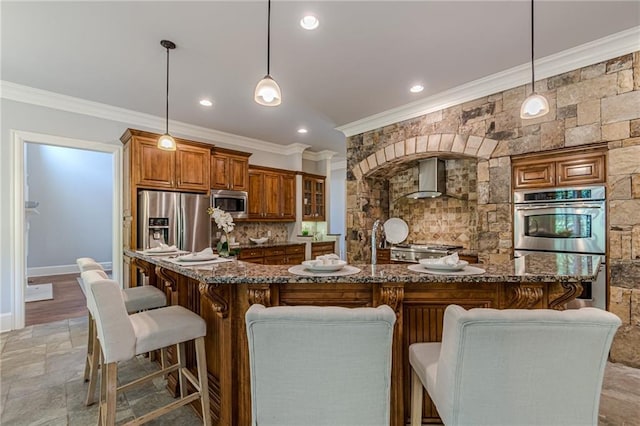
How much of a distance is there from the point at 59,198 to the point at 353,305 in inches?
332

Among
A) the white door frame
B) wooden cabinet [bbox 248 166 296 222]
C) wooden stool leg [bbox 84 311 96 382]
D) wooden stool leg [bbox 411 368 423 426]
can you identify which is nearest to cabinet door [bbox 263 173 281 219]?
wooden cabinet [bbox 248 166 296 222]

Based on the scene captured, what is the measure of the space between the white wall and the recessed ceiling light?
622cm

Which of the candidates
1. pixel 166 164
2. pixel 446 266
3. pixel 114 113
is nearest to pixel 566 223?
pixel 446 266

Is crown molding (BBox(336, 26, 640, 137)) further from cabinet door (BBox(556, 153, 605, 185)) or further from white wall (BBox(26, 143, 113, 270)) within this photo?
white wall (BBox(26, 143, 113, 270))

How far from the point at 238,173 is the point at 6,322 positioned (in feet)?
10.9

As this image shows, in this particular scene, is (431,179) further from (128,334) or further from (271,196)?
(128,334)

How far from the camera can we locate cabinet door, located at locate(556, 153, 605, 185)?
272 centimetres

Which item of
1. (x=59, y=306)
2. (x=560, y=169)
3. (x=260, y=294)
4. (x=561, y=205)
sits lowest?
(x=59, y=306)

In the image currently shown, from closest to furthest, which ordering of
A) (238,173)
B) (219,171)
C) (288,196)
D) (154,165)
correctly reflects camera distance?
(154,165)
(219,171)
(238,173)
(288,196)

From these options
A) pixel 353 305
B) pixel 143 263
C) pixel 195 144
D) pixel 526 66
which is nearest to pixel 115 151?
pixel 195 144

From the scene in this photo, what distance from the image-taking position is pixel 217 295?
61.8 inches

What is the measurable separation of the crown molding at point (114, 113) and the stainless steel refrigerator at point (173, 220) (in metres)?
1.18

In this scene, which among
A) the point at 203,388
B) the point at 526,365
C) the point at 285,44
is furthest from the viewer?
the point at 285,44

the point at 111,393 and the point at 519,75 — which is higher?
the point at 519,75
